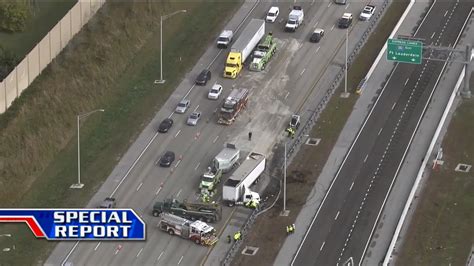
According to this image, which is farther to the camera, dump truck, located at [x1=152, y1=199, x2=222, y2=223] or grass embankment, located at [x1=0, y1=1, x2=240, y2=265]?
grass embankment, located at [x1=0, y1=1, x2=240, y2=265]

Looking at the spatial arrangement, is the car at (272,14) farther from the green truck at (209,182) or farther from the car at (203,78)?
the green truck at (209,182)

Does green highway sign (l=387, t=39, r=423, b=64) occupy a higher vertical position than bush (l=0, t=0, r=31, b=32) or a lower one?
lower

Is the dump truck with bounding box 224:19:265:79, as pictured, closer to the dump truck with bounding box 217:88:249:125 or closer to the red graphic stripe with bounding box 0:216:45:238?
the dump truck with bounding box 217:88:249:125

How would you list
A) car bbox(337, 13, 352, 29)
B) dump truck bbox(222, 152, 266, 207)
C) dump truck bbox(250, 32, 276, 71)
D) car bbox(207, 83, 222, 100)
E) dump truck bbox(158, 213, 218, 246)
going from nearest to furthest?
dump truck bbox(158, 213, 218, 246) → dump truck bbox(222, 152, 266, 207) → car bbox(207, 83, 222, 100) → dump truck bbox(250, 32, 276, 71) → car bbox(337, 13, 352, 29)

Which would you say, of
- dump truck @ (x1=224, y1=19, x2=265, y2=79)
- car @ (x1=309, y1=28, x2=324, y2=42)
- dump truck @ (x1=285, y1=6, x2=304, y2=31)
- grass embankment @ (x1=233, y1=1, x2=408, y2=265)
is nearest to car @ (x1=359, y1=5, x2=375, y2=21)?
grass embankment @ (x1=233, y1=1, x2=408, y2=265)

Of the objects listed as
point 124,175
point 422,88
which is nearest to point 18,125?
point 124,175

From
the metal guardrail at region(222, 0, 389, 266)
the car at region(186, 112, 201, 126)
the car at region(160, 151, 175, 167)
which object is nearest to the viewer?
the metal guardrail at region(222, 0, 389, 266)

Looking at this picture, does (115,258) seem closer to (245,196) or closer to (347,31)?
(245,196)

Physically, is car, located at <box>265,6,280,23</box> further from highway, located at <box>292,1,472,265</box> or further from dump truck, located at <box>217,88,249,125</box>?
dump truck, located at <box>217,88,249,125</box>

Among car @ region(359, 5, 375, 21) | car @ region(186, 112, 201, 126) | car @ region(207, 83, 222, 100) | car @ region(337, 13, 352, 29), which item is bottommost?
car @ region(359, 5, 375, 21)
